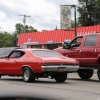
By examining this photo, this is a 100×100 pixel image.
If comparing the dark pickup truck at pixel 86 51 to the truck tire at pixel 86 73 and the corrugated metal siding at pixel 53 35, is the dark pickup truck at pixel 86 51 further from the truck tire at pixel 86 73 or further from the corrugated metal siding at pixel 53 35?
the corrugated metal siding at pixel 53 35

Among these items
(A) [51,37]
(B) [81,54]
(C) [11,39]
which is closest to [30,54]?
(B) [81,54]

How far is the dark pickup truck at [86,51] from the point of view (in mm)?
13684

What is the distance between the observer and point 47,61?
12.3 m

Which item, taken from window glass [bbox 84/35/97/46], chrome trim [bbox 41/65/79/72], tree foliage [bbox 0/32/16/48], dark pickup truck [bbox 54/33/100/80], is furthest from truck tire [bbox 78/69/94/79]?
tree foliage [bbox 0/32/16/48]

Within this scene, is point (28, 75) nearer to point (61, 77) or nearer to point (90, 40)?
point (61, 77)

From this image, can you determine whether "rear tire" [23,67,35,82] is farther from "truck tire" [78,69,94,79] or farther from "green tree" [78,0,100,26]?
"green tree" [78,0,100,26]

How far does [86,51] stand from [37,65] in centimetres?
271

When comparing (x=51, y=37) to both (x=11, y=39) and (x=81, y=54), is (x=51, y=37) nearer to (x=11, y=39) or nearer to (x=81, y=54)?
(x=81, y=54)

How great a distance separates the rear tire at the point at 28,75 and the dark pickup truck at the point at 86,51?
105 inches

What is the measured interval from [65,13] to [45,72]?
76.6 ft

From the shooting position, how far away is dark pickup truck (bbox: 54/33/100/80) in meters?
13.7

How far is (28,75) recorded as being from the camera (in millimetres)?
12719

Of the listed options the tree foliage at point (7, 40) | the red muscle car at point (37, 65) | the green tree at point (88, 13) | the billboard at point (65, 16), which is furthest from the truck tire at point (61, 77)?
the tree foliage at point (7, 40)

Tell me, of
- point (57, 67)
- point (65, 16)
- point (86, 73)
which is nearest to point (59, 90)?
→ point (57, 67)
